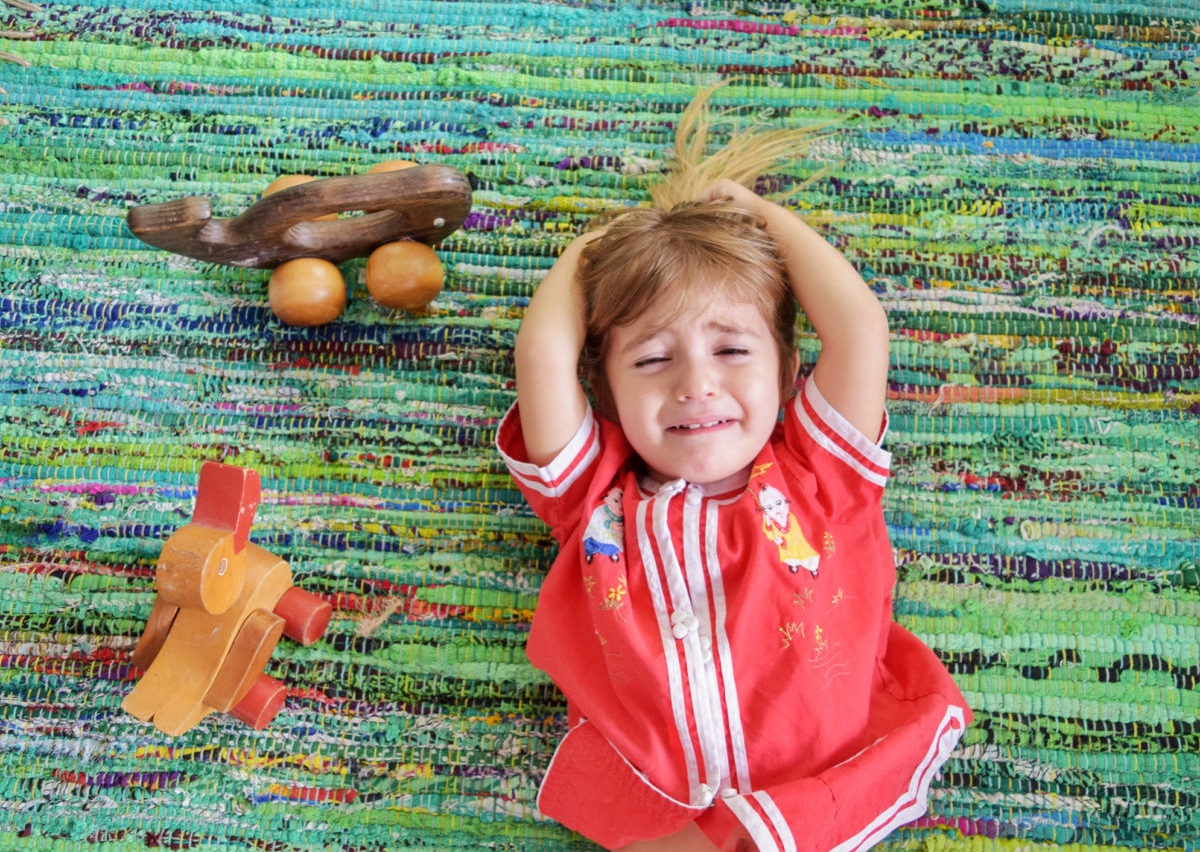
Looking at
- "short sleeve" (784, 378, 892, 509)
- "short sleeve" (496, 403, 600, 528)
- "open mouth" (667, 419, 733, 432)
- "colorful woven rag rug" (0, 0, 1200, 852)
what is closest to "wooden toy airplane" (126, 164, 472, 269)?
"colorful woven rag rug" (0, 0, 1200, 852)

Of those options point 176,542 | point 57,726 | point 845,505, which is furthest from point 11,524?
point 845,505

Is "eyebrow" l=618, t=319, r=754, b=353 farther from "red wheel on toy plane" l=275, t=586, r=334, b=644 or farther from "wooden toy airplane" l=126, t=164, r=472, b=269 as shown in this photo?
"red wheel on toy plane" l=275, t=586, r=334, b=644

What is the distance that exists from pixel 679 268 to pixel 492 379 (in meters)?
0.30

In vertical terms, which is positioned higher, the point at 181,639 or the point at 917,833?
the point at 181,639

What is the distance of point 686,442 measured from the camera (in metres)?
0.95

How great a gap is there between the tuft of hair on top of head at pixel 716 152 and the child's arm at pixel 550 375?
21 cm

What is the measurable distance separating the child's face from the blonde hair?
2cm

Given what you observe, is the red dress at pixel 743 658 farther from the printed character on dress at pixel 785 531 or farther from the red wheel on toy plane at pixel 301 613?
the red wheel on toy plane at pixel 301 613

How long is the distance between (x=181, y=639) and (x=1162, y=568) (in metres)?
1.10

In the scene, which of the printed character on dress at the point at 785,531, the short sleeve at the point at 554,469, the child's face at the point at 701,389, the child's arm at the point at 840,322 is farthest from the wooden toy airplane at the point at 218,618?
the child's arm at the point at 840,322

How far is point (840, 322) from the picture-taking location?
100 cm

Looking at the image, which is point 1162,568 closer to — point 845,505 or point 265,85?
point 845,505

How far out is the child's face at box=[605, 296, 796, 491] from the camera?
947 millimetres

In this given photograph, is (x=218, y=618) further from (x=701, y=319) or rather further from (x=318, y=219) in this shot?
(x=701, y=319)
